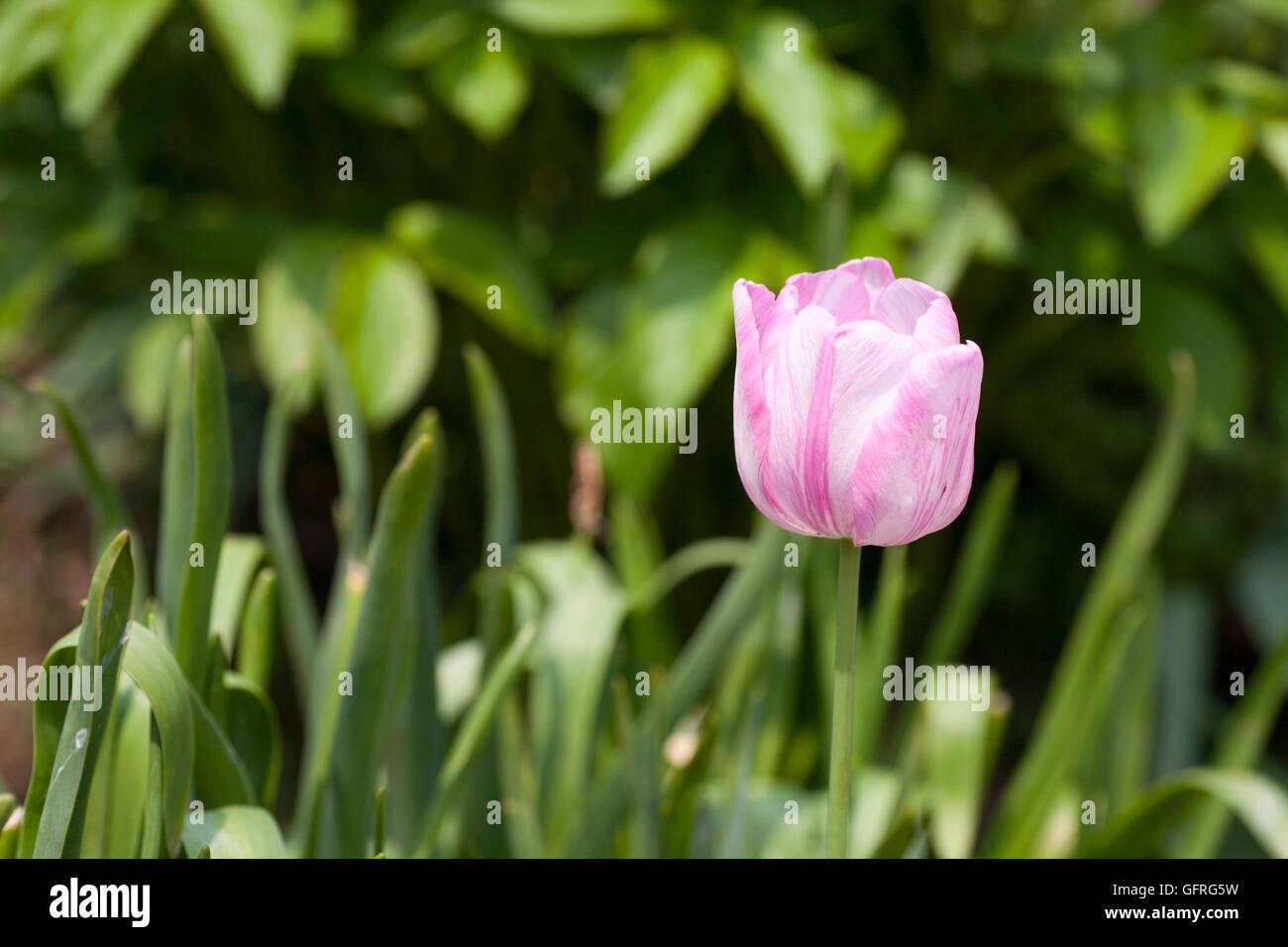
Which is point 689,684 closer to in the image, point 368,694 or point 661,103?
point 368,694

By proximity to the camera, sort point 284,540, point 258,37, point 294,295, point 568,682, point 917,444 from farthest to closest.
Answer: point 294,295 < point 258,37 < point 568,682 < point 284,540 < point 917,444

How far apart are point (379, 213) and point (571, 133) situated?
273 mm

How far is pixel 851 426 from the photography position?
1.24ft

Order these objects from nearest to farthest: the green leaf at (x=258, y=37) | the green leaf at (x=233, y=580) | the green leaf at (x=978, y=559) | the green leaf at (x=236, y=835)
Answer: the green leaf at (x=236, y=835)
the green leaf at (x=233, y=580)
the green leaf at (x=978, y=559)
the green leaf at (x=258, y=37)

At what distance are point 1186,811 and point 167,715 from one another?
0.62 metres

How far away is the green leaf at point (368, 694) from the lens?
0.55 metres

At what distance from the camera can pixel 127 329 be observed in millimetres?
1330

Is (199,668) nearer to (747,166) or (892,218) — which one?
(892,218)

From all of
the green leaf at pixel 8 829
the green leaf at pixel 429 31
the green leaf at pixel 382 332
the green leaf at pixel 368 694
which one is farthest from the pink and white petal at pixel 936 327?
the green leaf at pixel 429 31

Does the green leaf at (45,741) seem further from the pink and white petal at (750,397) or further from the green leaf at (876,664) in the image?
the green leaf at (876,664)

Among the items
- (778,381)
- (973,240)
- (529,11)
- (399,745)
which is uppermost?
(529,11)

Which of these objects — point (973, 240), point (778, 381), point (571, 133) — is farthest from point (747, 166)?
point (778, 381)

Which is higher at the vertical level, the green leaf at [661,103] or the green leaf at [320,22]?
the green leaf at [320,22]

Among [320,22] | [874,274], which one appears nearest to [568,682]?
[874,274]
